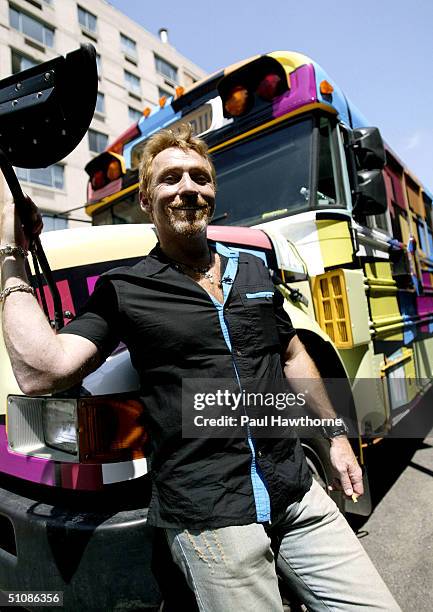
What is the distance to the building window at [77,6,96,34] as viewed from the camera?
25.8m

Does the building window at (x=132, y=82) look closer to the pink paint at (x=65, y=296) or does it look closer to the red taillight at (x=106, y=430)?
the pink paint at (x=65, y=296)

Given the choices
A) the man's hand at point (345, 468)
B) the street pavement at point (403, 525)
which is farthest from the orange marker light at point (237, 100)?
the street pavement at point (403, 525)

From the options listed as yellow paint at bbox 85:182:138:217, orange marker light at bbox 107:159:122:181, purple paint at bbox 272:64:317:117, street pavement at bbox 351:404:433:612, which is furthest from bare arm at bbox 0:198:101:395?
orange marker light at bbox 107:159:122:181

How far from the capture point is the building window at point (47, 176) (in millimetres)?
20703

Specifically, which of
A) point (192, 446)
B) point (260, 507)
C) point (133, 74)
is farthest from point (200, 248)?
point (133, 74)

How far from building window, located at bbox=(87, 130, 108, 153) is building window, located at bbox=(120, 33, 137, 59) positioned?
7.49 m

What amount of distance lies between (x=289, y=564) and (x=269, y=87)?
2.96 m

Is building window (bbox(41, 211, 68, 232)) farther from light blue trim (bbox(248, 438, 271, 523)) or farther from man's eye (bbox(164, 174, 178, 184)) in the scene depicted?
light blue trim (bbox(248, 438, 271, 523))

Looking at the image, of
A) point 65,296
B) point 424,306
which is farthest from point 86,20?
Answer: point 65,296

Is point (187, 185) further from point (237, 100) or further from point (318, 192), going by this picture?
point (237, 100)

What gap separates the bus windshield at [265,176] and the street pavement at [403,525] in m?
2.32

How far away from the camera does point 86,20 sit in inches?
1035

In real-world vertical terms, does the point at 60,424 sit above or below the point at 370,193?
below

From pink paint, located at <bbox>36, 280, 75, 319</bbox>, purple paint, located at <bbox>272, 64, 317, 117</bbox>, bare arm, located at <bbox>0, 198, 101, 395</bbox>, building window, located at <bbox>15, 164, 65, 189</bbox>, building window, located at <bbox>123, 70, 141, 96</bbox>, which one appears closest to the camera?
bare arm, located at <bbox>0, 198, 101, 395</bbox>
